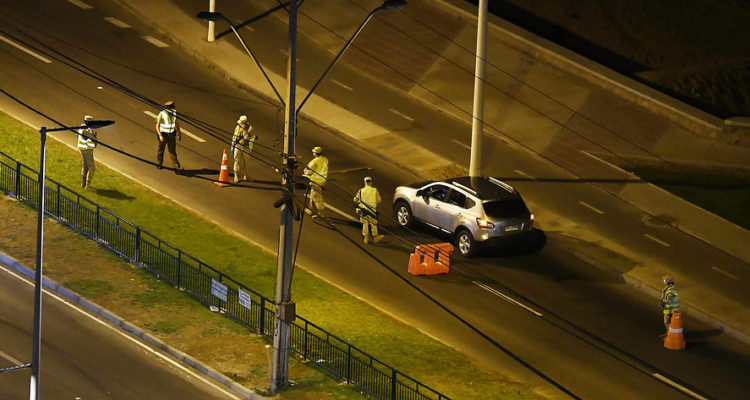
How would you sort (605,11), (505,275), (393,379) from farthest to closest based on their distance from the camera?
(605,11), (505,275), (393,379)

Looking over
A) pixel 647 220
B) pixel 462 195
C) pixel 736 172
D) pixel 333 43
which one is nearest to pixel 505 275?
pixel 462 195

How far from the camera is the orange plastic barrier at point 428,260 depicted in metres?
34.2

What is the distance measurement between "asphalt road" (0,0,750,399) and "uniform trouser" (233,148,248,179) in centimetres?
53

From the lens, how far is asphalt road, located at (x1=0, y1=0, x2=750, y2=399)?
31359mm

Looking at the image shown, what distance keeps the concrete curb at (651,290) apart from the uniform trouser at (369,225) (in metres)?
5.00

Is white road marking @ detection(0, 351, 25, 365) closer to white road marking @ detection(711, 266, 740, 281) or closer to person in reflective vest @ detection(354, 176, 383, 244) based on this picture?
person in reflective vest @ detection(354, 176, 383, 244)

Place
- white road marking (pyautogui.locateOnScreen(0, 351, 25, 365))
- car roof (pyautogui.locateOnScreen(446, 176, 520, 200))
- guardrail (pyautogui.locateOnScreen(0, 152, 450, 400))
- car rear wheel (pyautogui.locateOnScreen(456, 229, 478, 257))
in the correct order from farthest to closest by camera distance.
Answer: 1. car roof (pyautogui.locateOnScreen(446, 176, 520, 200))
2. car rear wheel (pyautogui.locateOnScreen(456, 229, 478, 257))
3. guardrail (pyautogui.locateOnScreen(0, 152, 450, 400))
4. white road marking (pyautogui.locateOnScreen(0, 351, 25, 365))

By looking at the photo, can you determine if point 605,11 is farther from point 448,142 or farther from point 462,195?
point 462,195

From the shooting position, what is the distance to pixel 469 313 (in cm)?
3266

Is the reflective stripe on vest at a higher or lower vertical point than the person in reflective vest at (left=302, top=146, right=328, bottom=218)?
higher

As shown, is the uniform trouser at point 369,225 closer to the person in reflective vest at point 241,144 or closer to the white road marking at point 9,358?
the person in reflective vest at point 241,144

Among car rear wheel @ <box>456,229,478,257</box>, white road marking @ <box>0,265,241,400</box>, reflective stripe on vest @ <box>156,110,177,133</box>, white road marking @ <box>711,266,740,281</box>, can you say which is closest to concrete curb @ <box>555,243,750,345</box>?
white road marking @ <box>711,266,740,281</box>

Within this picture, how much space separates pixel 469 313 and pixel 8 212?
11.9m

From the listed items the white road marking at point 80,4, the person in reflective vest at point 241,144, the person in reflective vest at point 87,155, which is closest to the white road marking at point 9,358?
the person in reflective vest at point 87,155
